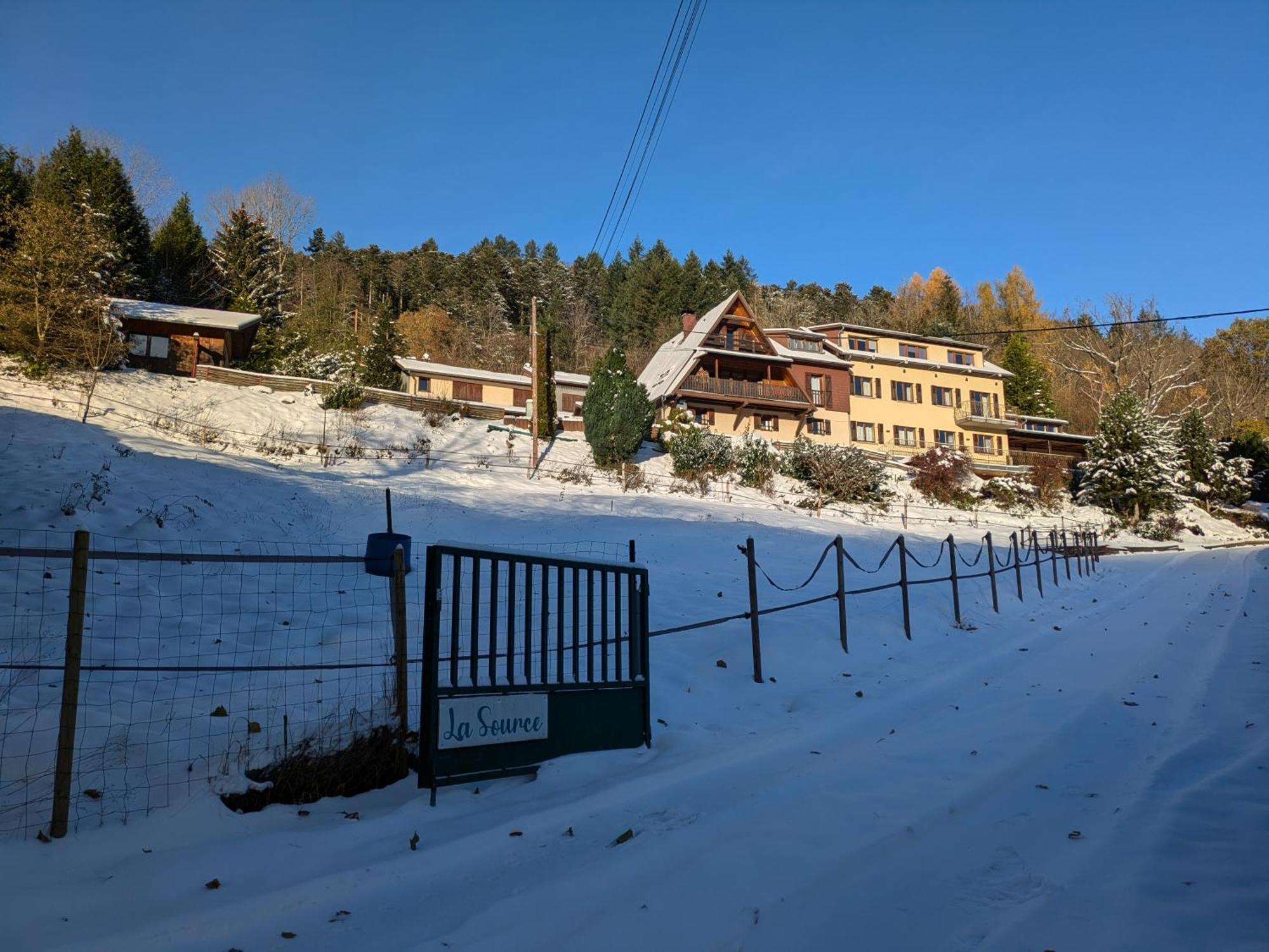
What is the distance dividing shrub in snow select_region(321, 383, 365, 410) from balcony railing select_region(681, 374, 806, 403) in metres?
17.5

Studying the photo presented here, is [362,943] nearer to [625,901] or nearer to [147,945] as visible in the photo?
[147,945]

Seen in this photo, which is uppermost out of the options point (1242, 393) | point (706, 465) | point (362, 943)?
point (1242, 393)

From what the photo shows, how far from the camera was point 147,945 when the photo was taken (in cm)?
321

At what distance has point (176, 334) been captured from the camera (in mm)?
35750

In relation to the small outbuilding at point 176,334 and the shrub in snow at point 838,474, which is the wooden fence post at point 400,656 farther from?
the small outbuilding at point 176,334

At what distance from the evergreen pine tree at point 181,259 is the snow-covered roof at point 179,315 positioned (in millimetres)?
10665

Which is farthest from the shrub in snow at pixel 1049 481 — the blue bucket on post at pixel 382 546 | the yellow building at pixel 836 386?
the blue bucket on post at pixel 382 546

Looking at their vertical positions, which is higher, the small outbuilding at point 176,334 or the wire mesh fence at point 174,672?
the small outbuilding at point 176,334

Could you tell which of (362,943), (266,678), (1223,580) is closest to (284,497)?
(266,678)

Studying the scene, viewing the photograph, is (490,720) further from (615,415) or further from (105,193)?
(105,193)

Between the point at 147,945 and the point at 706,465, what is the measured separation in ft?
99.6

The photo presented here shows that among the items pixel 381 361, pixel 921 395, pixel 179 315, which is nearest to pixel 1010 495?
pixel 921 395

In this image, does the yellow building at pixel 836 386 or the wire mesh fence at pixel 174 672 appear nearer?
the wire mesh fence at pixel 174 672

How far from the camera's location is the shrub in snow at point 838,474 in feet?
105
